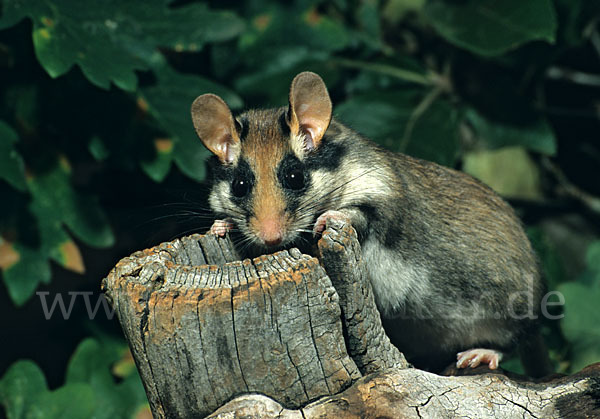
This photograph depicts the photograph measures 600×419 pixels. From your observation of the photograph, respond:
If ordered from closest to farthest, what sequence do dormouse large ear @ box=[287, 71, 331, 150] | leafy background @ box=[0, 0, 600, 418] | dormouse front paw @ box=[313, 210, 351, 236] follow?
dormouse front paw @ box=[313, 210, 351, 236] → dormouse large ear @ box=[287, 71, 331, 150] → leafy background @ box=[0, 0, 600, 418]

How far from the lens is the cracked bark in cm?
215

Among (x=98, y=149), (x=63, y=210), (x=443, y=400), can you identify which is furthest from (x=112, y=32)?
(x=443, y=400)

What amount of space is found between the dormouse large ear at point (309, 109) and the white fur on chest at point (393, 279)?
1.67 ft

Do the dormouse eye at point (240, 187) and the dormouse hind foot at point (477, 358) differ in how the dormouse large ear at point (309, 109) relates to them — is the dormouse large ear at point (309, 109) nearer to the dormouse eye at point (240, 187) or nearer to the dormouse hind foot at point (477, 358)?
the dormouse eye at point (240, 187)

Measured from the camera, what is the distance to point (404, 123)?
471 centimetres

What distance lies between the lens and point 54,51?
3.49m

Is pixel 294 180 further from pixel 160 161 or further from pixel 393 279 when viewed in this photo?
pixel 160 161

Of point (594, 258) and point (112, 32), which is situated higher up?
point (112, 32)

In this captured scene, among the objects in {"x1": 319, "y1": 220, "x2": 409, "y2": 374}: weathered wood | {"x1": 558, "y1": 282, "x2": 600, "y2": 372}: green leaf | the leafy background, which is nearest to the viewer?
{"x1": 319, "y1": 220, "x2": 409, "y2": 374}: weathered wood

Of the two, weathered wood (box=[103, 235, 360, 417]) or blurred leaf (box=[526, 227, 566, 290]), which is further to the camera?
blurred leaf (box=[526, 227, 566, 290])

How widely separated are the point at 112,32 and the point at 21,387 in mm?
1933

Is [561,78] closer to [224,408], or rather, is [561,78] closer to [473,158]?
[473,158]

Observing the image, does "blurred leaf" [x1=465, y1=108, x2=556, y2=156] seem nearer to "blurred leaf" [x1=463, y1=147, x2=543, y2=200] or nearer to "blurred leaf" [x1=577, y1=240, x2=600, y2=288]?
"blurred leaf" [x1=463, y1=147, x2=543, y2=200]

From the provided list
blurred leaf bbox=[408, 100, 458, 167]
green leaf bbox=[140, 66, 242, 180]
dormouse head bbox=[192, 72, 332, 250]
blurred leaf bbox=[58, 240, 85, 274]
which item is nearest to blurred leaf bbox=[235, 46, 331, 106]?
green leaf bbox=[140, 66, 242, 180]
